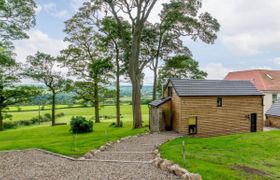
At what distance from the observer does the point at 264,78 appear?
37.2 metres

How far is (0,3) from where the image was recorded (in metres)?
15.4

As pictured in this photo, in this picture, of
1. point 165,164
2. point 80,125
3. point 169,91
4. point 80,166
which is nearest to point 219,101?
point 169,91

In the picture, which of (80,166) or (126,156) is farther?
(126,156)

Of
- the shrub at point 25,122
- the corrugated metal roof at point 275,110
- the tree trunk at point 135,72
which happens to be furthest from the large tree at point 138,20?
the shrub at point 25,122

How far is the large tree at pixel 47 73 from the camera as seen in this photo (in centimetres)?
3691

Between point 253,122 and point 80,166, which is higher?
point 253,122

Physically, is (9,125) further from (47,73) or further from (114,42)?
(114,42)

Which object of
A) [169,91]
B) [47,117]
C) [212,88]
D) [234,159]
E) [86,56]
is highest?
[86,56]

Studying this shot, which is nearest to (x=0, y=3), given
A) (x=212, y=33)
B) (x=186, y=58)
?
(x=212, y=33)

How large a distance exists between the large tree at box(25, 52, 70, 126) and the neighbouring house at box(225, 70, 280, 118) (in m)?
24.5

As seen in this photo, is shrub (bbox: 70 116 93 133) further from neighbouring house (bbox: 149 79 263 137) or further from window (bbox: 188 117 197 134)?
window (bbox: 188 117 197 134)

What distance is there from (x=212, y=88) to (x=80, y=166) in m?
15.5

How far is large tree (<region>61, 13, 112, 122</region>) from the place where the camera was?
111ft

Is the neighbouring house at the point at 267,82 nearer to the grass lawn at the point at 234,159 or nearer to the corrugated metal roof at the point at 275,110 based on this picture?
the corrugated metal roof at the point at 275,110
